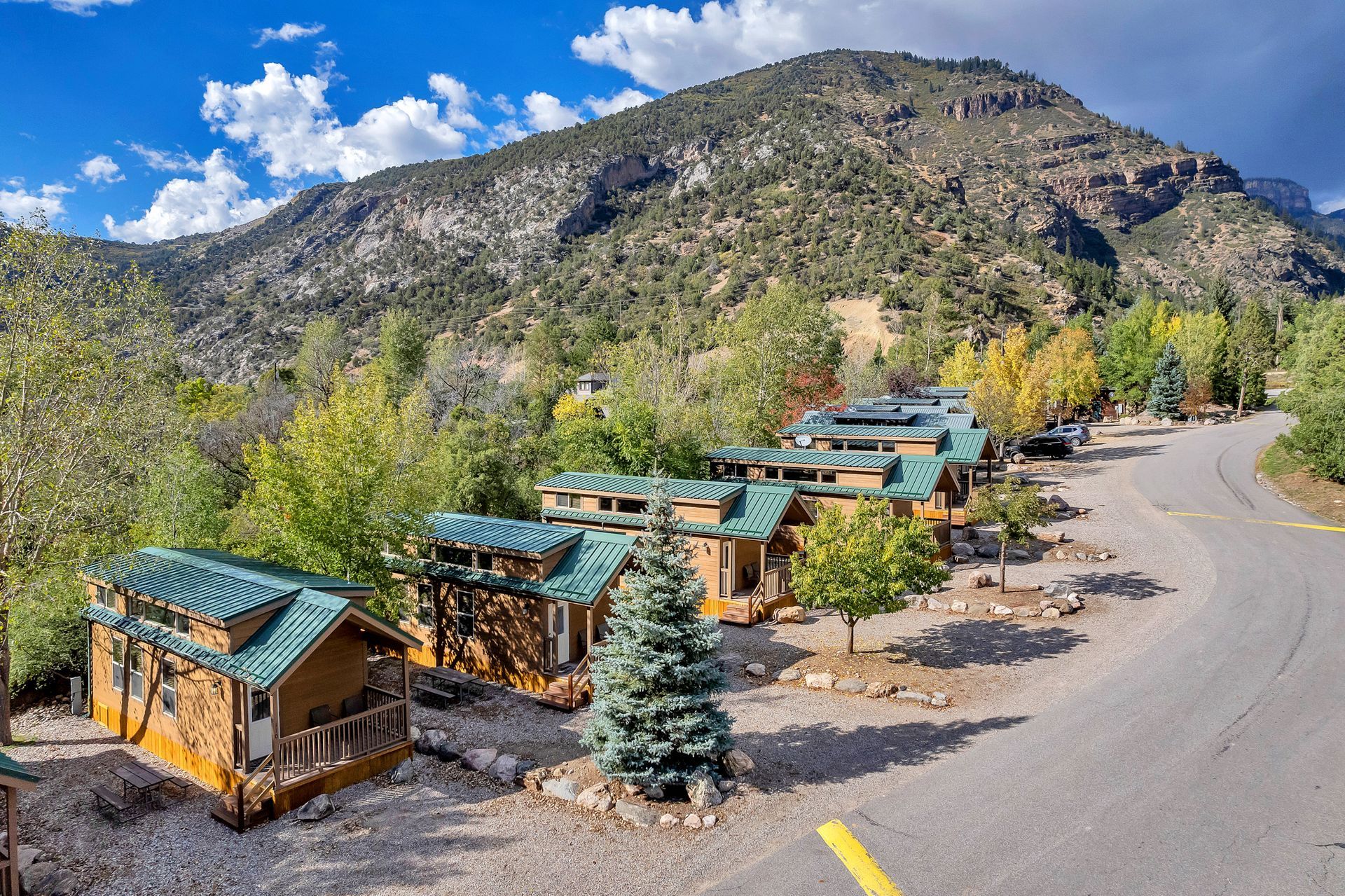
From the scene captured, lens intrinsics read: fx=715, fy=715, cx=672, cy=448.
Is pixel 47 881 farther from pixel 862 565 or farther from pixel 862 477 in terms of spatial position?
pixel 862 477

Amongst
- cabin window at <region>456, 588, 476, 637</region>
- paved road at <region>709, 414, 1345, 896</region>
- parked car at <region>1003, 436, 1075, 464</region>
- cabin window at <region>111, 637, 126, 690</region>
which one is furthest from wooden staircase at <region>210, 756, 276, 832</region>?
parked car at <region>1003, 436, 1075, 464</region>

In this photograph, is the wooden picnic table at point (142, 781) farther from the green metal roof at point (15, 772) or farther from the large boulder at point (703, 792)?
the large boulder at point (703, 792)

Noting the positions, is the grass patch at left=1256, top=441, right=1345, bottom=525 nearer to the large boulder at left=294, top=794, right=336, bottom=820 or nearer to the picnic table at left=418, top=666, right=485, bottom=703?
the picnic table at left=418, top=666, right=485, bottom=703

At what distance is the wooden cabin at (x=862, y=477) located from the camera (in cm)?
2802

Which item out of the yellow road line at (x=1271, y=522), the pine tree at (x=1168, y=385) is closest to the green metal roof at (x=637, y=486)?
the yellow road line at (x=1271, y=522)

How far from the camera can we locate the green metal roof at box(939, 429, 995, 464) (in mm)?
32562

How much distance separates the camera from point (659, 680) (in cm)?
1264

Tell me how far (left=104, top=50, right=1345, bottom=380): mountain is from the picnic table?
6573 cm

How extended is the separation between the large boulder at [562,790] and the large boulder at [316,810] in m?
3.63

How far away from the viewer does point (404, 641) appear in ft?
44.7

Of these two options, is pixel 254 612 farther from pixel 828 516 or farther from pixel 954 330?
pixel 954 330

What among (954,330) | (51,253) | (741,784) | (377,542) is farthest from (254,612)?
(954,330)

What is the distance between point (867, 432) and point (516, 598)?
21.1 m

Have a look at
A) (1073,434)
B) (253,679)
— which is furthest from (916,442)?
(1073,434)
